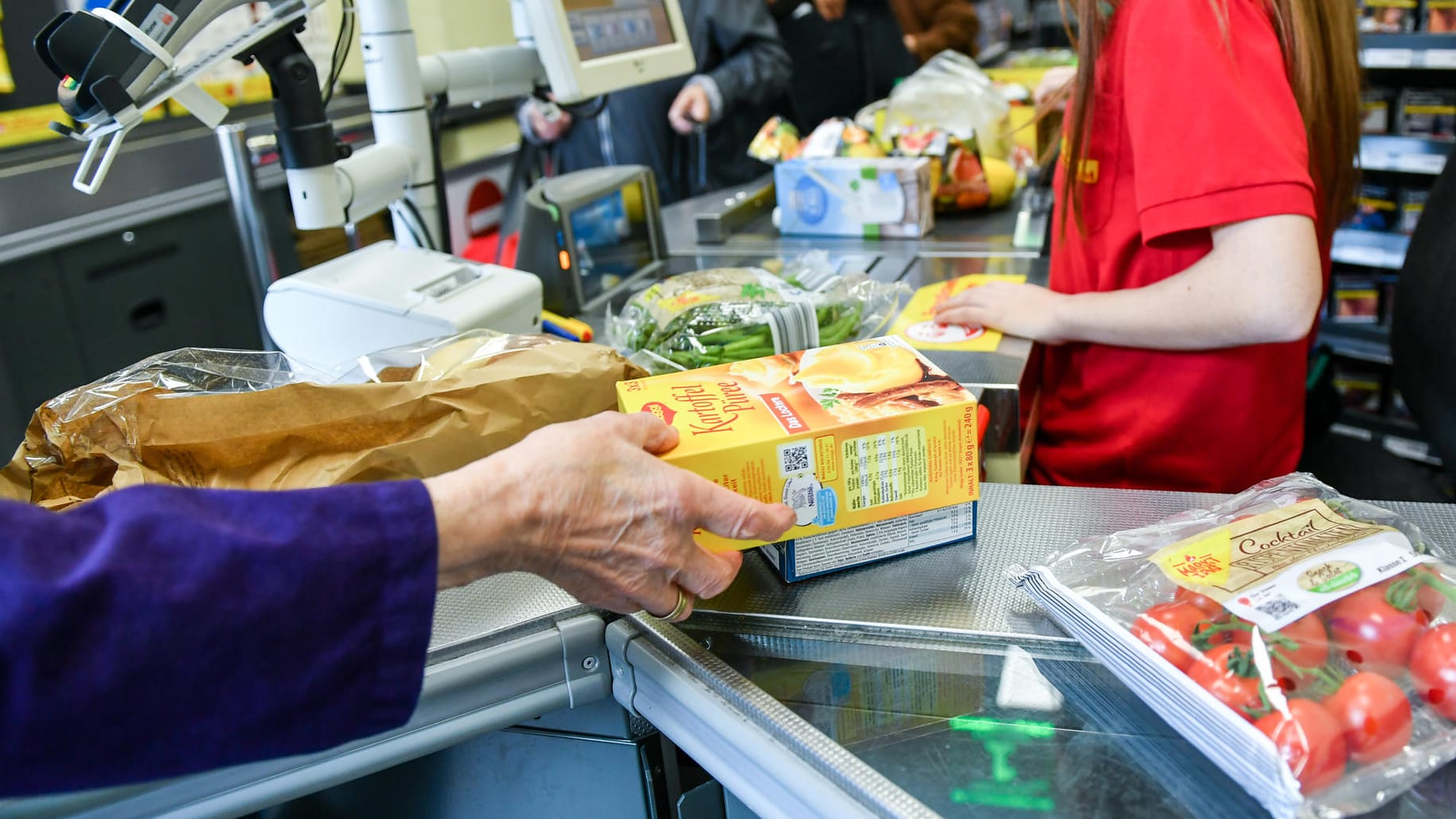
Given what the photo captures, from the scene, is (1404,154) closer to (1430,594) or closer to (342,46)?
(1430,594)

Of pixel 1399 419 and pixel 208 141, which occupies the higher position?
pixel 208 141

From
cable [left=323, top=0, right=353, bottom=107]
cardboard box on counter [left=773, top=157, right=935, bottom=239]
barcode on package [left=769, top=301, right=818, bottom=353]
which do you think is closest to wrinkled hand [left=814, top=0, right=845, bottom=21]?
cardboard box on counter [left=773, top=157, right=935, bottom=239]

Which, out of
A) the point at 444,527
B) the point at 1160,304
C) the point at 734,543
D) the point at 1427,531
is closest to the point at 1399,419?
the point at 1160,304

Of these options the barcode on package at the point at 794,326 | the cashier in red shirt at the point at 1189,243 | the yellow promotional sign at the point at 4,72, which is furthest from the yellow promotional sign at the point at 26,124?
the cashier in red shirt at the point at 1189,243

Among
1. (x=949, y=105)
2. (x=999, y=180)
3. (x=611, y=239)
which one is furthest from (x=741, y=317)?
(x=949, y=105)

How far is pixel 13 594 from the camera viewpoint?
1.93 feet

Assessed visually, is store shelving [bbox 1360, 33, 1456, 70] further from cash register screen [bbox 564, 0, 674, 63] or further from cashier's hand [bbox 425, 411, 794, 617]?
cashier's hand [bbox 425, 411, 794, 617]

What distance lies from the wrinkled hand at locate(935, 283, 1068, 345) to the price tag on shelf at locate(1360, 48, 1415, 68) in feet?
5.94

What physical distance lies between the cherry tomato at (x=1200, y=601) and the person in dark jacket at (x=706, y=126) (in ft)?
8.23

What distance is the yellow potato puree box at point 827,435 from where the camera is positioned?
0.82 m

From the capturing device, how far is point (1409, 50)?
105 inches

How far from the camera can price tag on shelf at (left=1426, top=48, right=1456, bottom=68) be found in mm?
2617

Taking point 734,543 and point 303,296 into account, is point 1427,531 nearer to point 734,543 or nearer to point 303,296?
point 734,543

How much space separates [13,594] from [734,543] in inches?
19.0
